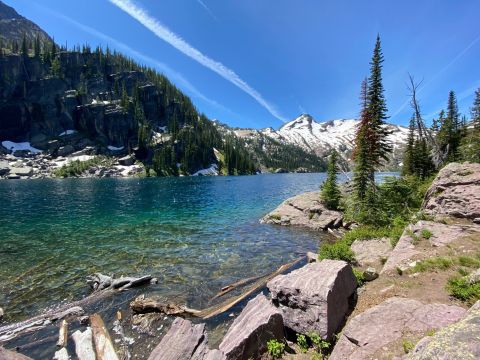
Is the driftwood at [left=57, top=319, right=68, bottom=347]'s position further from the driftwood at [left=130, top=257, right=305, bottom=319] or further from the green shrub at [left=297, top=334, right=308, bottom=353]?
the green shrub at [left=297, top=334, right=308, bottom=353]

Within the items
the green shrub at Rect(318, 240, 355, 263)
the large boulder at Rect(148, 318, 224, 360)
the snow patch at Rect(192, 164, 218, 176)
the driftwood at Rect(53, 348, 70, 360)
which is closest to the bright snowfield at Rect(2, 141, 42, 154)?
the snow patch at Rect(192, 164, 218, 176)

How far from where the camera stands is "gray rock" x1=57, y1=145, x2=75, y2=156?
166500 mm

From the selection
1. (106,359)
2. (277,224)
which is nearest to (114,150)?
(277,224)

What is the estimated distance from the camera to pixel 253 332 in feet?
25.8

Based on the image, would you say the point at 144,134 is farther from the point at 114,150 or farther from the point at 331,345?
the point at 331,345

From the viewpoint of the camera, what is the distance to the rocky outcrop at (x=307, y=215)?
99.2ft

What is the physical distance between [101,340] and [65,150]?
193 m

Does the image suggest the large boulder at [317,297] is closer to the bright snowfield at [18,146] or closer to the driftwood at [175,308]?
the driftwood at [175,308]

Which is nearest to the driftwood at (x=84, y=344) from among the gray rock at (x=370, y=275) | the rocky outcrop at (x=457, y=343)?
the rocky outcrop at (x=457, y=343)

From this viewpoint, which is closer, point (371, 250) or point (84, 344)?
point (84, 344)

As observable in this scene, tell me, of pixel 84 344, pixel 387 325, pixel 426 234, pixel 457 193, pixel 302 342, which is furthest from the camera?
pixel 457 193

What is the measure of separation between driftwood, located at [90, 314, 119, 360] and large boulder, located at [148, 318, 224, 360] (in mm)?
2234

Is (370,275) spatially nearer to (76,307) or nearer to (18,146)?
(76,307)

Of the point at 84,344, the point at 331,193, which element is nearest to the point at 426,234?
the point at 84,344
